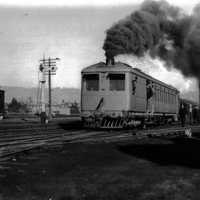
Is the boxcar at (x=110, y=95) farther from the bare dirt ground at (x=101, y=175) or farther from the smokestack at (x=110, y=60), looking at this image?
the bare dirt ground at (x=101, y=175)

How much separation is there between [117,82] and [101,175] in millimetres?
14648

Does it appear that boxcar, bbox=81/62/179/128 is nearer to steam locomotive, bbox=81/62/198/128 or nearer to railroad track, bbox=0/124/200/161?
steam locomotive, bbox=81/62/198/128

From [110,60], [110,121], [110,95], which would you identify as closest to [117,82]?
[110,95]

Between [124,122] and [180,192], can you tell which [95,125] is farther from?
[180,192]

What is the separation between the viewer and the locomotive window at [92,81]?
2225cm

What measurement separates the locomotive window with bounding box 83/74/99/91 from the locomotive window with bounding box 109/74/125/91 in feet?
2.67

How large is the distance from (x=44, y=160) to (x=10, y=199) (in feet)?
12.6

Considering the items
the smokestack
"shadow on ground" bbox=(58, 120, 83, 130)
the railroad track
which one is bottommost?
the railroad track

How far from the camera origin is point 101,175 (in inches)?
302

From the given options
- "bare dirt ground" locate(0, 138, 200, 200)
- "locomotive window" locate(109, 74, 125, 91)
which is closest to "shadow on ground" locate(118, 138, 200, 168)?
"bare dirt ground" locate(0, 138, 200, 200)

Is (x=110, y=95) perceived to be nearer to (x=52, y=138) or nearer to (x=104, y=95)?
(x=104, y=95)

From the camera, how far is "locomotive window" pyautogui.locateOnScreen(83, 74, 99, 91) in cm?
2225

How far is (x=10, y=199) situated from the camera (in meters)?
5.89

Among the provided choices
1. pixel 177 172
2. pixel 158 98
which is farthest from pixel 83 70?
pixel 177 172
